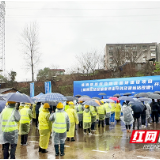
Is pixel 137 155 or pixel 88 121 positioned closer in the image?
pixel 137 155

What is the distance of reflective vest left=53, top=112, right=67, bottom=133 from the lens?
6.10 metres

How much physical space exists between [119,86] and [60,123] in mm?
14224

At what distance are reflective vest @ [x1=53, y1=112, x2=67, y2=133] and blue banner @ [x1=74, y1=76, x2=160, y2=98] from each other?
13.3 m

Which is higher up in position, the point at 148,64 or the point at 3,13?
the point at 3,13

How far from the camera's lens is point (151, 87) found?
57.7 ft

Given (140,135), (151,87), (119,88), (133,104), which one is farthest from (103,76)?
(140,135)

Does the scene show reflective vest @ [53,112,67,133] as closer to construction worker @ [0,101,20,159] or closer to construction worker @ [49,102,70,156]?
construction worker @ [49,102,70,156]

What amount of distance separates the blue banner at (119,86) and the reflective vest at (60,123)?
13.3m

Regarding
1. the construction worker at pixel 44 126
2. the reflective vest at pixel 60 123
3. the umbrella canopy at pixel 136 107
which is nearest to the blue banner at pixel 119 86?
the umbrella canopy at pixel 136 107

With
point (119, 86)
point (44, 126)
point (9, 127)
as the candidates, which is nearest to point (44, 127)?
point (44, 126)

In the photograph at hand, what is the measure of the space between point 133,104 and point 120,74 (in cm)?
2031

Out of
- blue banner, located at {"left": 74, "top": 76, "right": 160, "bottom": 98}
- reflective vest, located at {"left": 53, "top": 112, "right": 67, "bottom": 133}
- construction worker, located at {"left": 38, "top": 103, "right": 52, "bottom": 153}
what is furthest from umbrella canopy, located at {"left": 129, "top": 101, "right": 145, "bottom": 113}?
blue banner, located at {"left": 74, "top": 76, "right": 160, "bottom": 98}

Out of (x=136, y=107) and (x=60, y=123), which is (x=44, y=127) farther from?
(x=136, y=107)

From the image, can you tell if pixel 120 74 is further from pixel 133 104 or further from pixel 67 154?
pixel 67 154
